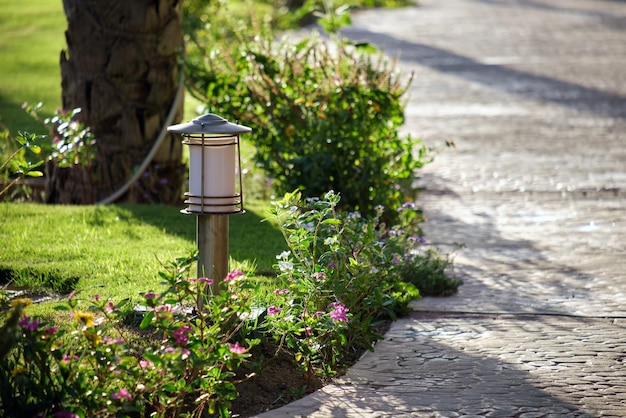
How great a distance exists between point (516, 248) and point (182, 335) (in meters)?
3.45

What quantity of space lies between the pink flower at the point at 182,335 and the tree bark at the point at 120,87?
3921 millimetres

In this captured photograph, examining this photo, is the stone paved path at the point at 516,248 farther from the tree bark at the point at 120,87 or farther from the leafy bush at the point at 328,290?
the tree bark at the point at 120,87

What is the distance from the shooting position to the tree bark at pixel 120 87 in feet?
23.2

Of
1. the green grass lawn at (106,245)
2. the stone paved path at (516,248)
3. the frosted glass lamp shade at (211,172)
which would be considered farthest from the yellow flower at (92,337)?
the green grass lawn at (106,245)

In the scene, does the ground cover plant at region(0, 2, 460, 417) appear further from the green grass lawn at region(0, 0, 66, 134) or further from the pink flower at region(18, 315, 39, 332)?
the green grass lawn at region(0, 0, 66, 134)

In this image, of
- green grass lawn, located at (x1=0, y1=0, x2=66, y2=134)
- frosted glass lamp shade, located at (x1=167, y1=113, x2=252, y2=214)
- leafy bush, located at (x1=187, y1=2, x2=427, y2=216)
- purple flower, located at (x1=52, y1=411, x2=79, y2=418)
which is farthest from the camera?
green grass lawn, located at (x1=0, y1=0, x2=66, y2=134)

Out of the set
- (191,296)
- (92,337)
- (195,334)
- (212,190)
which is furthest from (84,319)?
(212,190)

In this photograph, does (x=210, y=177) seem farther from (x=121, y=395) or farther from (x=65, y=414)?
(x=65, y=414)

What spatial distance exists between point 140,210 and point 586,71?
9.44 meters

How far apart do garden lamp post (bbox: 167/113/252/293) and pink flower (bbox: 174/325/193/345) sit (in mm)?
732

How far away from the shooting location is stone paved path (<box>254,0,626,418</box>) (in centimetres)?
393

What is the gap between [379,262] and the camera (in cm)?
464

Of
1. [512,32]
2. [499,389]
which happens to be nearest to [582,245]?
[499,389]

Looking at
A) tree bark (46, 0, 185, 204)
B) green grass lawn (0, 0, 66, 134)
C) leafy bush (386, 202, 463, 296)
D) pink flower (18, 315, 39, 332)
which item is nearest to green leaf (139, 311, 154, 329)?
pink flower (18, 315, 39, 332)
